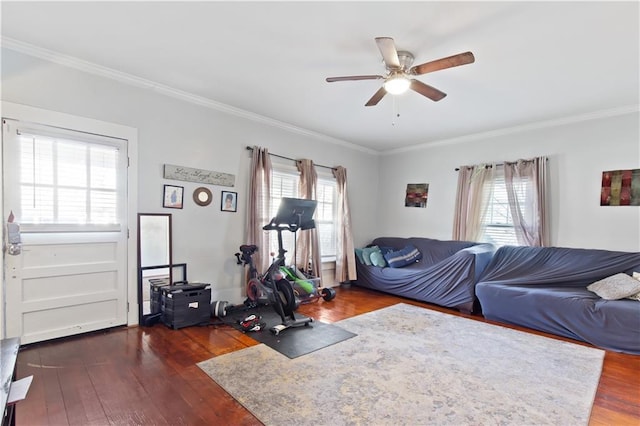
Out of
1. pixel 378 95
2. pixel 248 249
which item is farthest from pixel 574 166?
pixel 248 249

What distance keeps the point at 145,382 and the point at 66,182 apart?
2.02 m

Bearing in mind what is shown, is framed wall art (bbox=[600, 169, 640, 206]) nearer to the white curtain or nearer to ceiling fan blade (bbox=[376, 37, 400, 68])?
the white curtain

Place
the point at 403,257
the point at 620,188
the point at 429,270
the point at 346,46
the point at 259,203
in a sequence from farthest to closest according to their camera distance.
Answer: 1. the point at 403,257
2. the point at 429,270
3. the point at 259,203
4. the point at 620,188
5. the point at 346,46

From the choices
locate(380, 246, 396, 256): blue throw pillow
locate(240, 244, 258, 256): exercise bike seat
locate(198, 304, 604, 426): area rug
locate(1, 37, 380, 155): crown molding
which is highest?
locate(1, 37, 380, 155): crown molding

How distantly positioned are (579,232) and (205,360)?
473 cm

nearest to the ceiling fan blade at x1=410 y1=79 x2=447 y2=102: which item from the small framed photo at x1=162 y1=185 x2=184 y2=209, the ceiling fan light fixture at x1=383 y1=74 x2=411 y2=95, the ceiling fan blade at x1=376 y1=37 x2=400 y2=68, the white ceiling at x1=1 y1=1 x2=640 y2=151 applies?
the ceiling fan light fixture at x1=383 y1=74 x2=411 y2=95

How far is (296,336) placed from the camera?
10.4ft

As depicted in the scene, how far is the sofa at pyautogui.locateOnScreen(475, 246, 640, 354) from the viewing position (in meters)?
2.99

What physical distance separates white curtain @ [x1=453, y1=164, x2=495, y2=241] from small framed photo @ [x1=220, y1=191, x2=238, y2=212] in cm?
352

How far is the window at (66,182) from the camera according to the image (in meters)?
2.79

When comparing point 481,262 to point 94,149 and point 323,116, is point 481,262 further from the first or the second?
point 94,149

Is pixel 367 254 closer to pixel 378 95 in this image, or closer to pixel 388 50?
pixel 378 95

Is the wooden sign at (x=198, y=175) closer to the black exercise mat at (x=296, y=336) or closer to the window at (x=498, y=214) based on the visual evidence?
the black exercise mat at (x=296, y=336)

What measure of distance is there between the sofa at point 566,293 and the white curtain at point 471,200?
591 millimetres
